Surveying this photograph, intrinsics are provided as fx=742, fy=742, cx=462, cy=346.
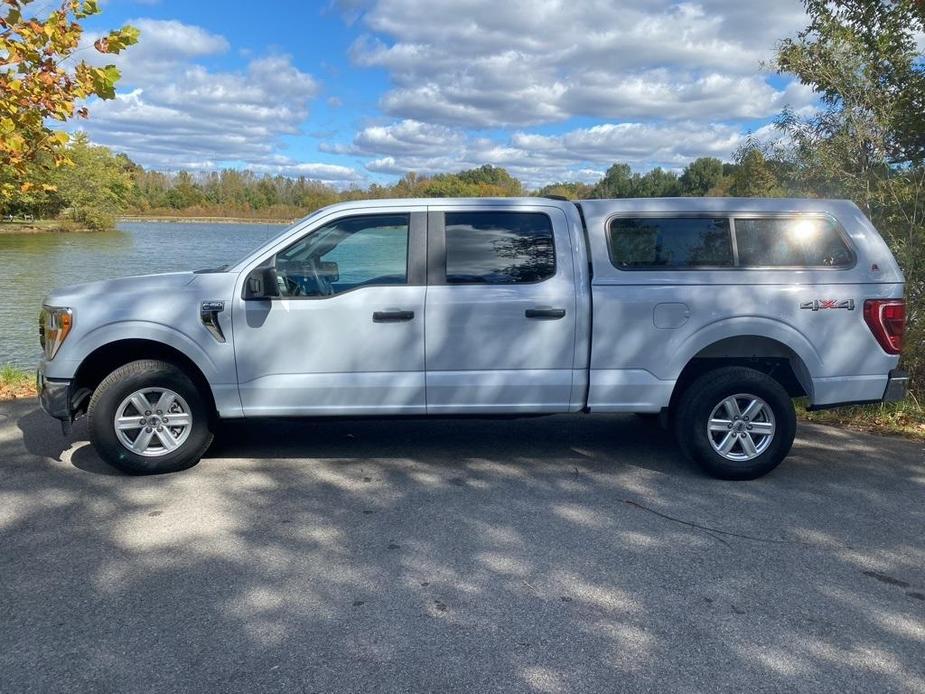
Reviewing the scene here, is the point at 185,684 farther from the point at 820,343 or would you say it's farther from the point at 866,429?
the point at 866,429

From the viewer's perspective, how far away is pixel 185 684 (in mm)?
2861

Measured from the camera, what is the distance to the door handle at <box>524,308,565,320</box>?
511 centimetres

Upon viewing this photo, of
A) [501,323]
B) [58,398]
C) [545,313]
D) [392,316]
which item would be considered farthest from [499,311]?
[58,398]

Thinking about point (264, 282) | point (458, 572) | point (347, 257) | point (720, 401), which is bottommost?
point (458, 572)

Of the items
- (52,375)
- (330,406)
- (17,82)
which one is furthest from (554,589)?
(17,82)

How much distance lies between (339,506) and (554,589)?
1.63 m

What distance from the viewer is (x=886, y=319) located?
16.9 ft

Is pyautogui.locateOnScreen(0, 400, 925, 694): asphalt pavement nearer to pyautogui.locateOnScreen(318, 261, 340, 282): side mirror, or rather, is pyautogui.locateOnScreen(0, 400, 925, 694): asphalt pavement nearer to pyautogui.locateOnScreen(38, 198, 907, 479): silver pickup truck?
pyautogui.locateOnScreen(38, 198, 907, 479): silver pickup truck

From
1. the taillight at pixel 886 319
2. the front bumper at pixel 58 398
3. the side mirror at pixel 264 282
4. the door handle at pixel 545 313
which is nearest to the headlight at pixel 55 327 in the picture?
the front bumper at pixel 58 398

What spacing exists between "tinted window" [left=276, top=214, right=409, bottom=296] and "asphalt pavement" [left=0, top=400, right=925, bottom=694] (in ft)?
4.49

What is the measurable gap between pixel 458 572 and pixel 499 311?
1948 mm

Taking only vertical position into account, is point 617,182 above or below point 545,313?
above

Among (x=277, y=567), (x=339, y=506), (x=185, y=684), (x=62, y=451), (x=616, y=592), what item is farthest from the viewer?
(x=62, y=451)

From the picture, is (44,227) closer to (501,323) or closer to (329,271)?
(329,271)
